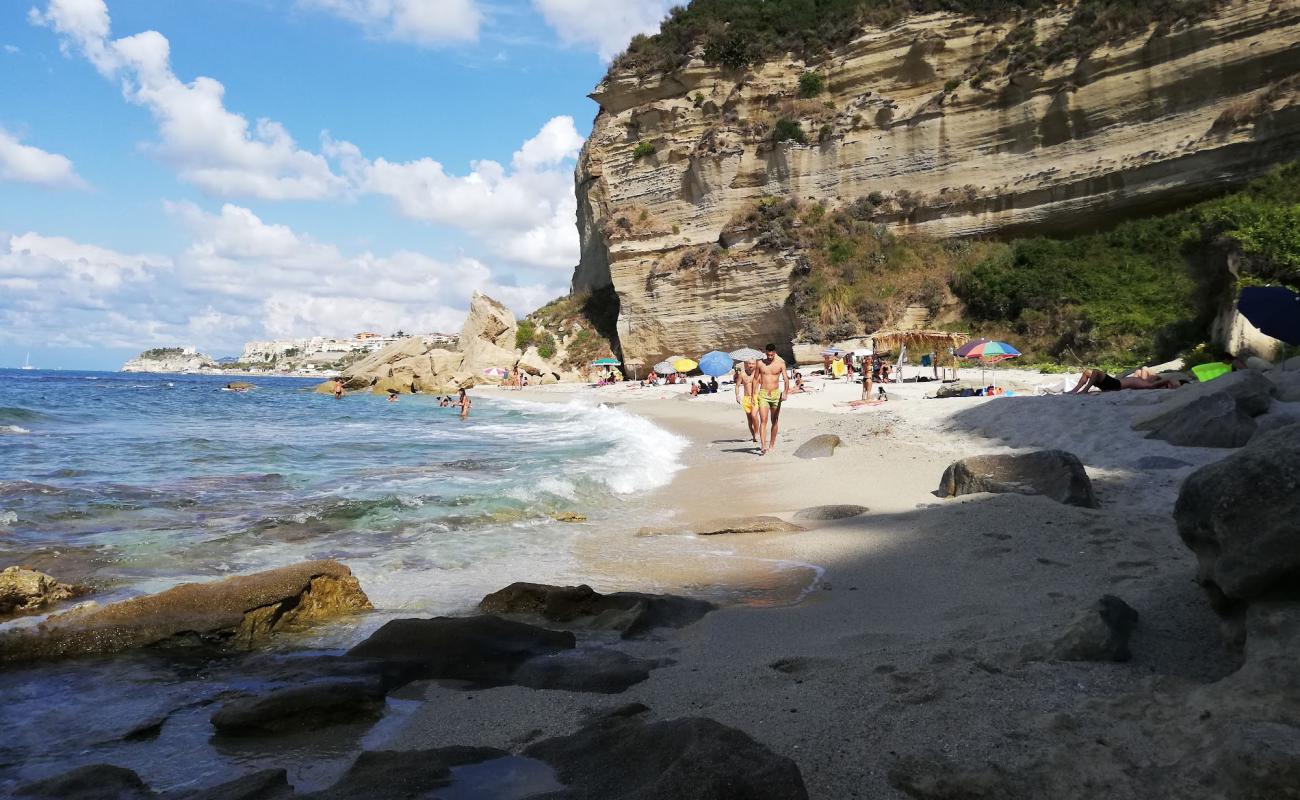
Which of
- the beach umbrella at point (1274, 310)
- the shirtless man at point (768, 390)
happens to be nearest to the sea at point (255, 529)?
the shirtless man at point (768, 390)

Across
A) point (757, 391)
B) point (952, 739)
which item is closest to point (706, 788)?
point (952, 739)

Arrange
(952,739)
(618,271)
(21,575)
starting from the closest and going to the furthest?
1. (952,739)
2. (21,575)
3. (618,271)

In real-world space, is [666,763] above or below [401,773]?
above

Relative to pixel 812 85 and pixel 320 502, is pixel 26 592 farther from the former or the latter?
pixel 812 85

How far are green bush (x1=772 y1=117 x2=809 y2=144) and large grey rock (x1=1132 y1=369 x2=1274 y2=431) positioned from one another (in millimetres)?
31501

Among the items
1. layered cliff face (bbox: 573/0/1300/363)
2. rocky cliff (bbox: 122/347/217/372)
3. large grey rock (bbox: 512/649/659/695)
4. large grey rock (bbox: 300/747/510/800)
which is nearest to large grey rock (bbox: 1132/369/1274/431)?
large grey rock (bbox: 512/649/659/695)

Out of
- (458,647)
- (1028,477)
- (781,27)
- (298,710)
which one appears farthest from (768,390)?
(781,27)

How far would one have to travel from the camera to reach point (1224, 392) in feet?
27.9

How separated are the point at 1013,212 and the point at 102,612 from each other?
1411 inches

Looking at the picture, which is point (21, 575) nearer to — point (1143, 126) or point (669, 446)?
point (669, 446)

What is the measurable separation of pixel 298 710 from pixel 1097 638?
314 cm

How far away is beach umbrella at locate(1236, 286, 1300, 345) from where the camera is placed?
1160cm

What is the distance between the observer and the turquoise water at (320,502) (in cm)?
597

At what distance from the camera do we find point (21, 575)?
4.77 m
